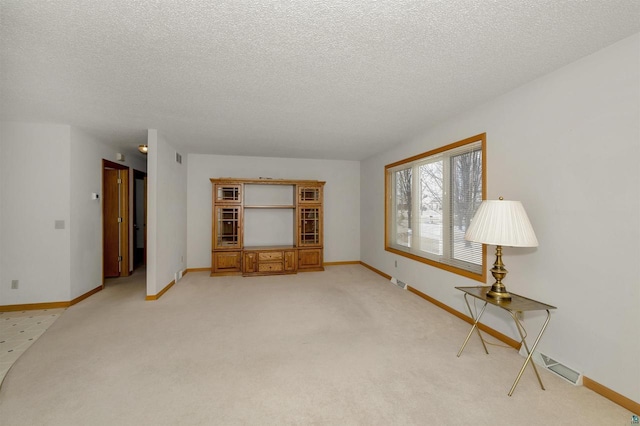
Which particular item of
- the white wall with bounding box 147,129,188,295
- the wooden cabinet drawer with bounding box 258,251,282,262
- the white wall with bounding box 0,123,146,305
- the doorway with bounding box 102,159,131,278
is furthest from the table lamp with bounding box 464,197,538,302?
the doorway with bounding box 102,159,131,278

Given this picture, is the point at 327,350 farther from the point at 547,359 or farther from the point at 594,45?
the point at 594,45

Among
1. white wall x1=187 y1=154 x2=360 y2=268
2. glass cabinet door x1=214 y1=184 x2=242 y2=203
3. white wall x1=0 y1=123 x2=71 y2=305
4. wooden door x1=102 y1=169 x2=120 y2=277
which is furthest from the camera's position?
white wall x1=187 y1=154 x2=360 y2=268

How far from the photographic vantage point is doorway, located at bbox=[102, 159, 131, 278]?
5016 millimetres

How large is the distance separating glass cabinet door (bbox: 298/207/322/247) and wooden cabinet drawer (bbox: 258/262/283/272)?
2.07 feet

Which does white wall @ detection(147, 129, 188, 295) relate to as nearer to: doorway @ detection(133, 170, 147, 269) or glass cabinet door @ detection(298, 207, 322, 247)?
doorway @ detection(133, 170, 147, 269)

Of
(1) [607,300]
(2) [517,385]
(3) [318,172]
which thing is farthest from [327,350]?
(3) [318,172]

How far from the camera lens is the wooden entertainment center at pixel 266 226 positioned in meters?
5.37

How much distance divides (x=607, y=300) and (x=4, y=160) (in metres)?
6.51

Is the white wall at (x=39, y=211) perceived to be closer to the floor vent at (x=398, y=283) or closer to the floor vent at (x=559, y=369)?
the floor vent at (x=398, y=283)

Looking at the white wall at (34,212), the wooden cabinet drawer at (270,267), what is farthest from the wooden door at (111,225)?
the wooden cabinet drawer at (270,267)

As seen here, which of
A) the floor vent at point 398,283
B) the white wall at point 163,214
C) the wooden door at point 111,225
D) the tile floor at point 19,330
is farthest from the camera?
the wooden door at point 111,225

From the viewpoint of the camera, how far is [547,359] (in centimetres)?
228

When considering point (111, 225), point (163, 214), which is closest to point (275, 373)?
point (163, 214)

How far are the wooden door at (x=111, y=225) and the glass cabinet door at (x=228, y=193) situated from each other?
1851mm
